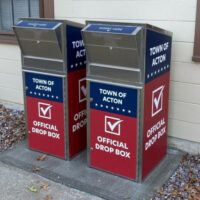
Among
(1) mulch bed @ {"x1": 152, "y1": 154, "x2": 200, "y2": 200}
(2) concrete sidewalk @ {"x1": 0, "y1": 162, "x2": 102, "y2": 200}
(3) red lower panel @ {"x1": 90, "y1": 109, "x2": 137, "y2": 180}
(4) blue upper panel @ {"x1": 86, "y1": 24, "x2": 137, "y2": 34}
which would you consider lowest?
(2) concrete sidewalk @ {"x1": 0, "y1": 162, "x2": 102, "y2": 200}

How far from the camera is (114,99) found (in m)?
3.22

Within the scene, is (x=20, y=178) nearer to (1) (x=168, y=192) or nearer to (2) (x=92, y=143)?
(2) (x=92, y=143)

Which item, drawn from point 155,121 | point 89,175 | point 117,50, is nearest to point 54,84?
point 117,50

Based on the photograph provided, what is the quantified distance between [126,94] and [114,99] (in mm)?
141

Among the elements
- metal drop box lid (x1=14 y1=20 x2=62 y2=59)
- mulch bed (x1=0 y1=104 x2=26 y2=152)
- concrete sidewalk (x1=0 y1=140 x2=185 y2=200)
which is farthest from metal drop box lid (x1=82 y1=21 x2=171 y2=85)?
mulch bed (x1=0 y1=104 x2=26 y2=152)

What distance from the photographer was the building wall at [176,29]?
3.62m

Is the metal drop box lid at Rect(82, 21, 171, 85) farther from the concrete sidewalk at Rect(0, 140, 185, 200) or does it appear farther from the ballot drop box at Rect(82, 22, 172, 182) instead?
the concrete sidewalk at Rect(0, 140, 185, 200)

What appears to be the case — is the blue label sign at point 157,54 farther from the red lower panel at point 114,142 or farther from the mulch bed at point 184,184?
the mulch bed at point 184,184

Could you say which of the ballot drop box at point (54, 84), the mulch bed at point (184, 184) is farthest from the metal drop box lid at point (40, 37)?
the mulch bed at point (184, 184)

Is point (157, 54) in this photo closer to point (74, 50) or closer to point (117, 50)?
point (117, 50)

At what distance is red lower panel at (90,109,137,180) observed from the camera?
10.6ft

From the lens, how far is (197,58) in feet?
11.8

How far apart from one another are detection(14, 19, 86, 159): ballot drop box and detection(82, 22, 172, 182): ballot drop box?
274mm

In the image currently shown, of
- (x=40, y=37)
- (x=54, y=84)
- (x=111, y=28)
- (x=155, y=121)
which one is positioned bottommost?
(x=155, y=121)
